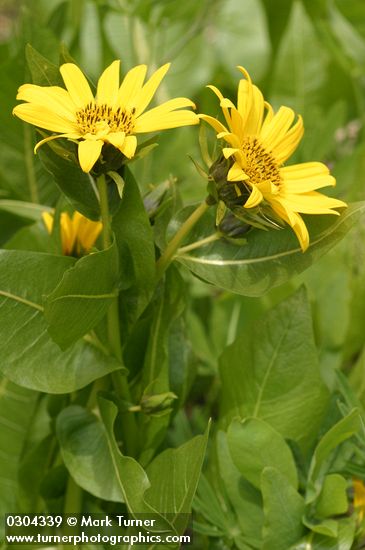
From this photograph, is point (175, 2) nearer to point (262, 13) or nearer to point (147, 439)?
point (262, 13)

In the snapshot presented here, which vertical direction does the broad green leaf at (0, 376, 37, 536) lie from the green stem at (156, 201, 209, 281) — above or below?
below

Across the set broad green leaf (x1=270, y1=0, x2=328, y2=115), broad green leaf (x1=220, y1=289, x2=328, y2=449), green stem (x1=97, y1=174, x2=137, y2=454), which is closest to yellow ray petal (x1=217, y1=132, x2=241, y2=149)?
green stem (x1=97, y1=174, x2=137, y2=454)

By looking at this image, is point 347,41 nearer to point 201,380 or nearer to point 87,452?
point 201,380

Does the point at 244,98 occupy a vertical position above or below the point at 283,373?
above

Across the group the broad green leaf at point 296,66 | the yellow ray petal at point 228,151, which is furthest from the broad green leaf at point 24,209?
the broad green leaf at point 296,66

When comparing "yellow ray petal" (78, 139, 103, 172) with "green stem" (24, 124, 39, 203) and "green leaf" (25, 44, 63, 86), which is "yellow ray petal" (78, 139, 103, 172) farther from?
"green stem" (24, 124, 39, 203)

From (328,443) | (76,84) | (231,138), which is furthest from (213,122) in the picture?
(328,443)
